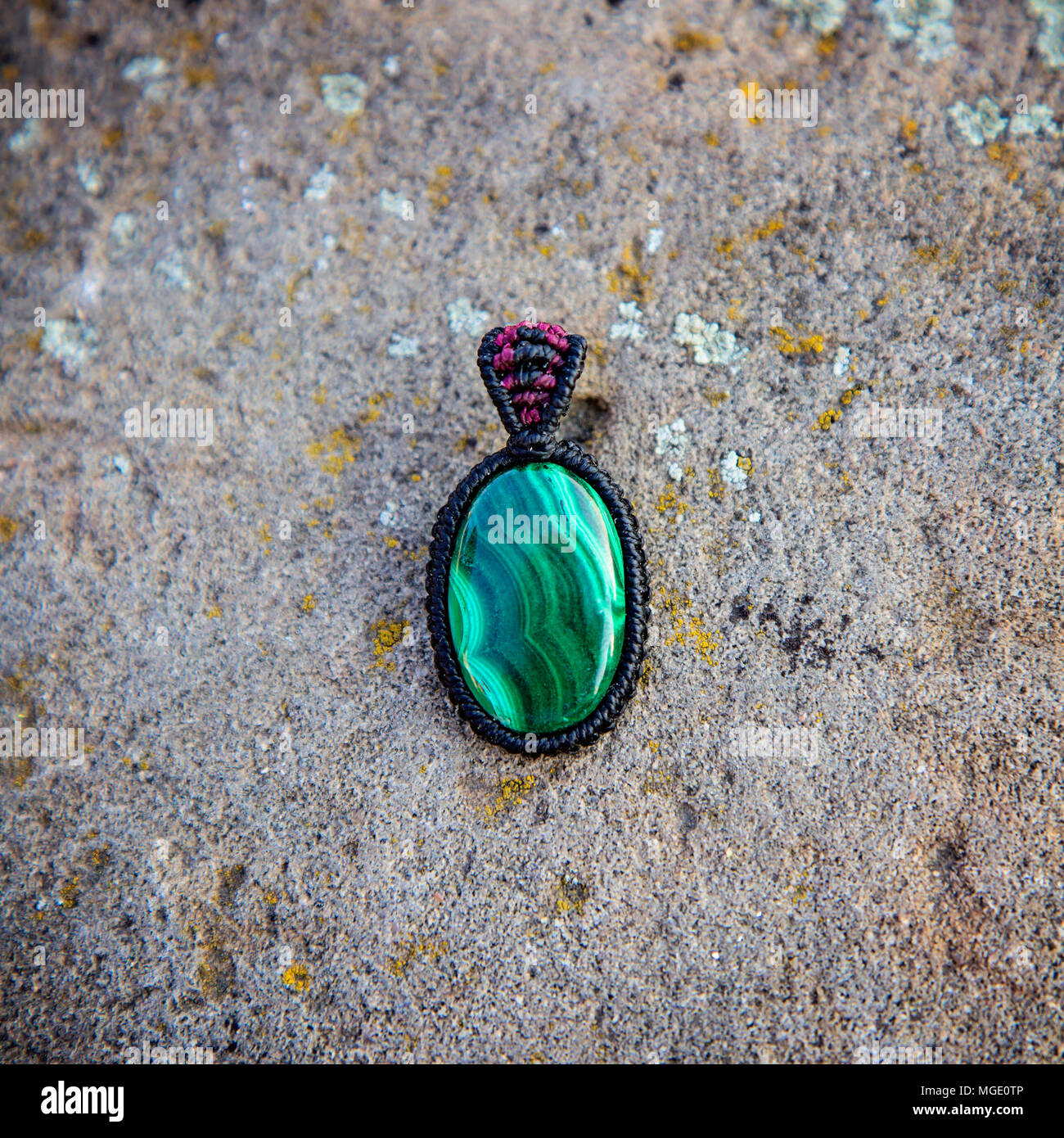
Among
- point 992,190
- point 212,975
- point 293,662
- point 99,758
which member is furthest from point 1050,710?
point 99,758

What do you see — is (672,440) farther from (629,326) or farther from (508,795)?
(508,795)

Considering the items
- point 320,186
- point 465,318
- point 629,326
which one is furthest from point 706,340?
point 320,186

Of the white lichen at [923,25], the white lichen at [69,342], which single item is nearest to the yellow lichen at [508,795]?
the white lichen at [69,342]

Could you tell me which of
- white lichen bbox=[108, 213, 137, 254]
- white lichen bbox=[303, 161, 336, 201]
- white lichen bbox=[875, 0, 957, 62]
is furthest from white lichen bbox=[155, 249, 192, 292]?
white lichen bbox=[875, 0, 957, 62]

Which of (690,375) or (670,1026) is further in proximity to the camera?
(690,375)

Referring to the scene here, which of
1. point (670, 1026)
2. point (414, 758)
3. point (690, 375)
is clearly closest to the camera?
point (670, 1026)

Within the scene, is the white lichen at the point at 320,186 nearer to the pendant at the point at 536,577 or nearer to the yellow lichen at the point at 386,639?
the pendant at the point at 536,577

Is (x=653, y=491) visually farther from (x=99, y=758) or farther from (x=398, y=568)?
(x=99, y=758)
